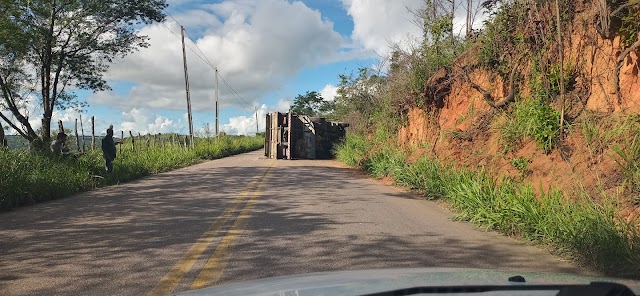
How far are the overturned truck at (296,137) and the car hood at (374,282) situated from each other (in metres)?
26.7

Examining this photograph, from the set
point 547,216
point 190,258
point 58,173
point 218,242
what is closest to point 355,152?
point 58,173

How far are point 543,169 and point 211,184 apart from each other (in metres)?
9.31

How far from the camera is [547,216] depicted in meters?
7.18

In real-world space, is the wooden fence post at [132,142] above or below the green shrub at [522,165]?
above

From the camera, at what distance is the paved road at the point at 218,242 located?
17.9 feet

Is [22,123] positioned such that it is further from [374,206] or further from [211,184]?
[374,206]

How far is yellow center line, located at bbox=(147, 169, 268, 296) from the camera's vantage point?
16.2ft

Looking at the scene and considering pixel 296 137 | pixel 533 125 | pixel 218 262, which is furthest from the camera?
pixel 296 137

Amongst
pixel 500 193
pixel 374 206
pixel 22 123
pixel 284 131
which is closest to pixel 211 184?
pixel 374 206

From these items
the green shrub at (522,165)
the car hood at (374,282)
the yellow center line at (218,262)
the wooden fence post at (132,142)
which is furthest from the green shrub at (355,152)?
the car hood at (374,282)

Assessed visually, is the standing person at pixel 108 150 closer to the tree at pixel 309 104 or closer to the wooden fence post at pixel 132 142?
the wooden fence post at pixel 132 142

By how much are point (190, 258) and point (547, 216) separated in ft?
16.1

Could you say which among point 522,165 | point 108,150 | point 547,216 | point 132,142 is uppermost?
point 132,142

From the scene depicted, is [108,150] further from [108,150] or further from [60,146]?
[60,146]
